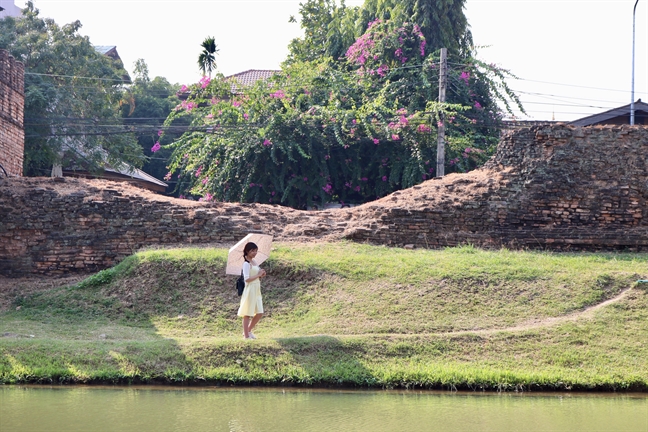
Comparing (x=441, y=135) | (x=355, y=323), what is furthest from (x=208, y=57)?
(x=355, y=323)

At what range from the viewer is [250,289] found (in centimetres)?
927

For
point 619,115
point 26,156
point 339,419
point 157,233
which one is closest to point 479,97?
point 619,115

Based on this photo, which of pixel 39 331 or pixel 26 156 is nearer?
pixel 39 331

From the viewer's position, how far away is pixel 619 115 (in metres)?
21.2

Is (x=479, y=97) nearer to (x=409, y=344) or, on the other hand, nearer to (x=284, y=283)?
(x=284, y=283)

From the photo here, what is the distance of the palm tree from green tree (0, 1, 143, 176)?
290 cm

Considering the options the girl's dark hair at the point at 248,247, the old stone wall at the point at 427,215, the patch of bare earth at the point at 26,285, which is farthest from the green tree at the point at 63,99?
the girl's dark hair at the point at 248,247

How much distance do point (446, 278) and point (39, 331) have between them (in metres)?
5.33

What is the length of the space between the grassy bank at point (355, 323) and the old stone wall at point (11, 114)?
14.6 ft

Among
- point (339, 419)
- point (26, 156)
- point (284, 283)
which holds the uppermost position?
point (26, 156)

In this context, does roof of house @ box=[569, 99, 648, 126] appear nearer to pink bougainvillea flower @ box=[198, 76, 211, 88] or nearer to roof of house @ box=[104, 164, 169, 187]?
pink bougainvillea flower @ box=[198, 76, 211, 88]

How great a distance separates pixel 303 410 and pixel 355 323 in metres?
3.64

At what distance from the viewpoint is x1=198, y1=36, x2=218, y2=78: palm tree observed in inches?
956

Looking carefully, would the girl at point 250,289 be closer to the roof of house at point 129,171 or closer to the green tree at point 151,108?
the roof of house at point 129,171
